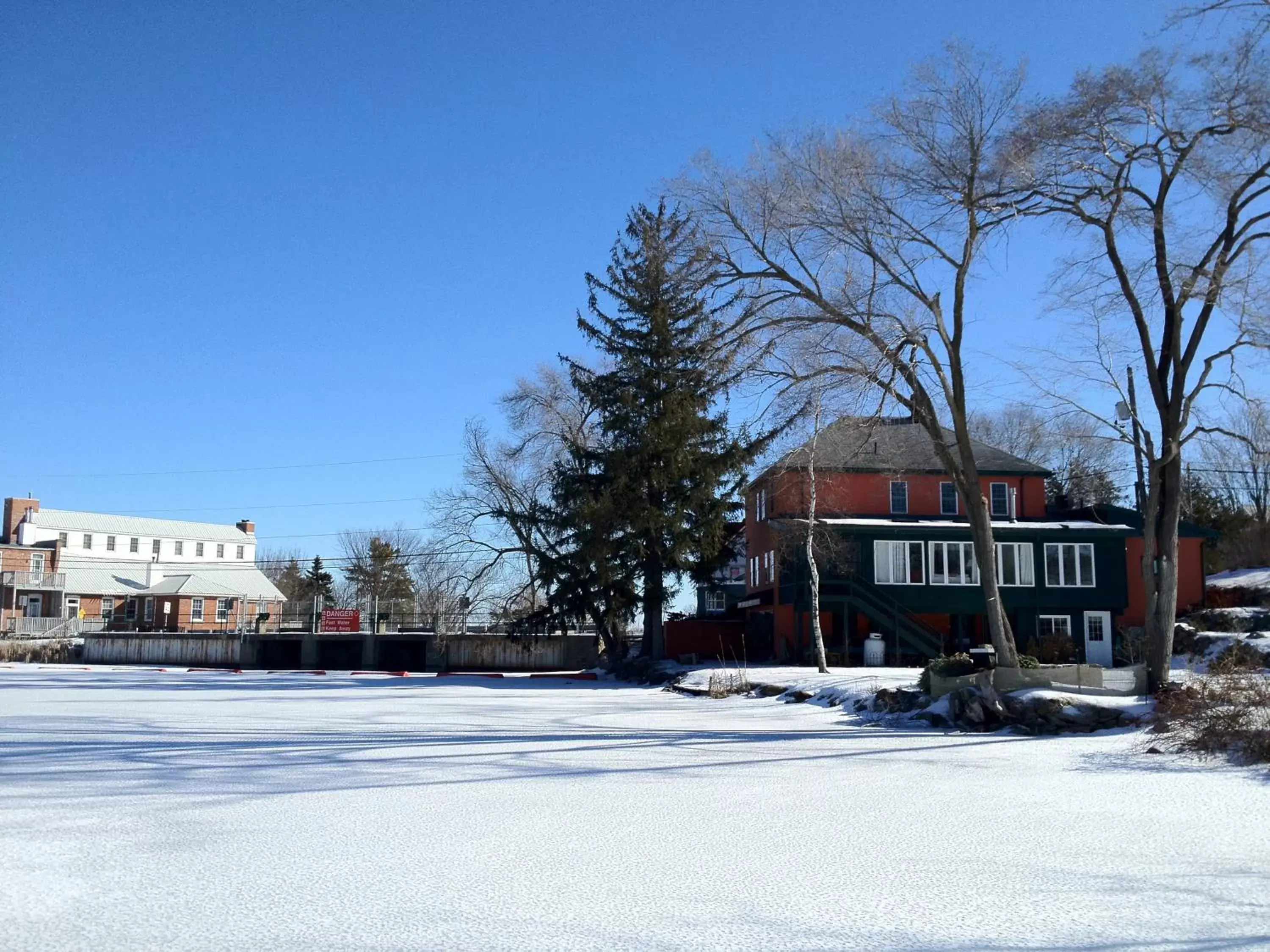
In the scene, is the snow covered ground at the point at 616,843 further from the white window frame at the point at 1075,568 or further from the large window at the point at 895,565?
the white window frame at the point at 1075,568

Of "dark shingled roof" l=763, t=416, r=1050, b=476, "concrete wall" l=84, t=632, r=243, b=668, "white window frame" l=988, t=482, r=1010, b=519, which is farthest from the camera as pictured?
"concrete wall" l=84, t=632, r=243, b=668

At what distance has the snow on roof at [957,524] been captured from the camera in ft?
122

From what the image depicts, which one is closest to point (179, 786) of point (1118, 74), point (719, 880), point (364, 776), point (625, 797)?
point (364, 776)

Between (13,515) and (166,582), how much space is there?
15192mm

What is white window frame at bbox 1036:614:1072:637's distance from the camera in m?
37.9

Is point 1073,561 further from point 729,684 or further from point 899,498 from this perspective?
point 729,684

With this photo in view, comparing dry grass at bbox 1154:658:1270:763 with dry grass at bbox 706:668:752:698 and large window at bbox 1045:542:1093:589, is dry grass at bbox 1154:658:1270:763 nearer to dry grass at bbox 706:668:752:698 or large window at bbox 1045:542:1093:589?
dry grass at bbox 706:668:752:698

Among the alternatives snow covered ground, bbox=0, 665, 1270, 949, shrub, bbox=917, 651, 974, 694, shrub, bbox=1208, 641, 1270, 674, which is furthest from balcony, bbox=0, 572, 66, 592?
shrub, bbox=1208, 641, 1270, 674

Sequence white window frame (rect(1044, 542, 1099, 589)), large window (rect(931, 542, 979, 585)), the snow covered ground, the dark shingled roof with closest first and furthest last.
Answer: the snow covered ground, the dark shingled roof, large window (rect(931, 542, 979, 585)), white window frame (rect(1044, 542, 1099, 589))

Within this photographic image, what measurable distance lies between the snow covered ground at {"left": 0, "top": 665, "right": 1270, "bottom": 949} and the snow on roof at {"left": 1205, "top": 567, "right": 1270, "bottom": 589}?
30.8 metres

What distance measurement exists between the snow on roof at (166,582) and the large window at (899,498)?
44.3m

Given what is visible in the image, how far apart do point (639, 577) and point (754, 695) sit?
11.5 meters

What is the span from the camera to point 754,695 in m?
25.6

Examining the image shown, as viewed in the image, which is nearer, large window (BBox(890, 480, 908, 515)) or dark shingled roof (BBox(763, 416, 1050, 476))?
dark shingled roof (BBox(763, 416, 1050, 476))
